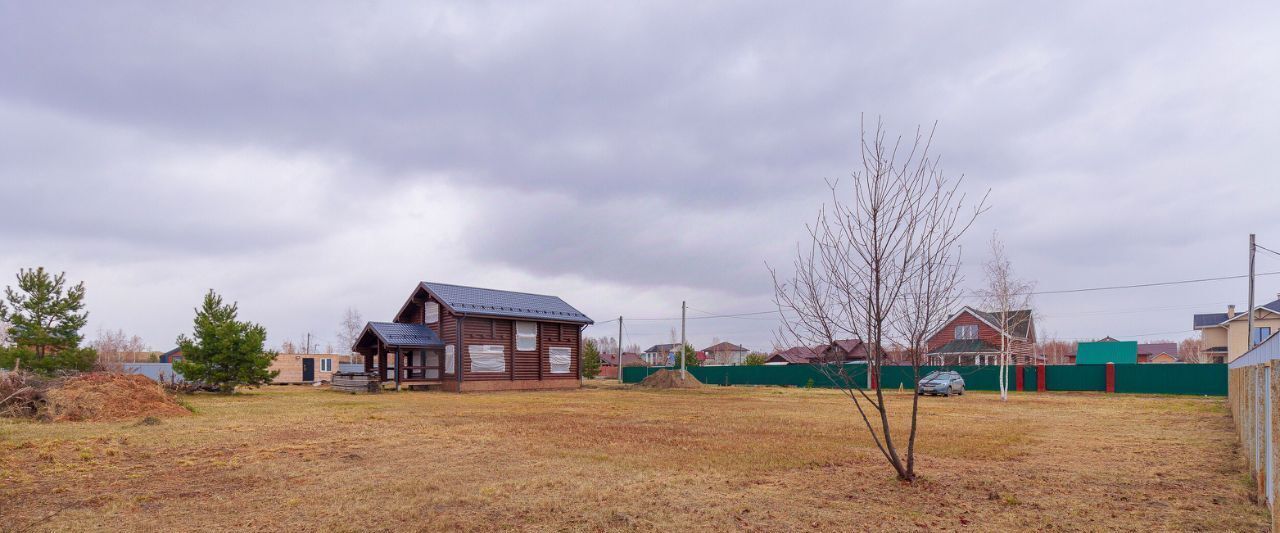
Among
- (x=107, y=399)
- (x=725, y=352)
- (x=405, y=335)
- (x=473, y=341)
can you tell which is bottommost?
(x=725, y=352)

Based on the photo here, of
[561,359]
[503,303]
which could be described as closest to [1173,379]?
[561,359]

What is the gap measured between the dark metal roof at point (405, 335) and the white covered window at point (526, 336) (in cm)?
381

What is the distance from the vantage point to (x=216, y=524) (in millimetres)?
6598

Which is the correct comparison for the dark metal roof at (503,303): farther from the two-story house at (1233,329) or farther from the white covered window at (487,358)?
the two-story house at (1233,329)

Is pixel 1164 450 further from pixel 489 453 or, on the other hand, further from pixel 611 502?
pixel 489 453

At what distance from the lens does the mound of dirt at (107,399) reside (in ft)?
52.9

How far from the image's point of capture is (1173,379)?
3388 centimetres

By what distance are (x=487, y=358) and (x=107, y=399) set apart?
58.5 feet

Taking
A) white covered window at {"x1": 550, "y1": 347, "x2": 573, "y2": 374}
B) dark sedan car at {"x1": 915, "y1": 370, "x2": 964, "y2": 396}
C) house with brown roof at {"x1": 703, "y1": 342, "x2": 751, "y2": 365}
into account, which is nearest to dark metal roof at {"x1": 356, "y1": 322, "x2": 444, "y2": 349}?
white covered window at {"x1": 550, "y1": 347, "x2": 573, "y2": 374}

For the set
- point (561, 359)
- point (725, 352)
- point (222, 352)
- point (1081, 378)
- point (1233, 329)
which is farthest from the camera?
point (725, 352)

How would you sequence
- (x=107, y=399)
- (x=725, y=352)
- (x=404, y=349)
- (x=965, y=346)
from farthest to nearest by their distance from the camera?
(x=725, y=352), (x=965, y=346), (x=404, y=349), (x=107, y=399)

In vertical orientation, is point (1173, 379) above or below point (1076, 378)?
above

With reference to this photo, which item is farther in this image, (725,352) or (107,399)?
(725,352)

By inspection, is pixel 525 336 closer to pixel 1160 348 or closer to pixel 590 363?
pixel 590 363
